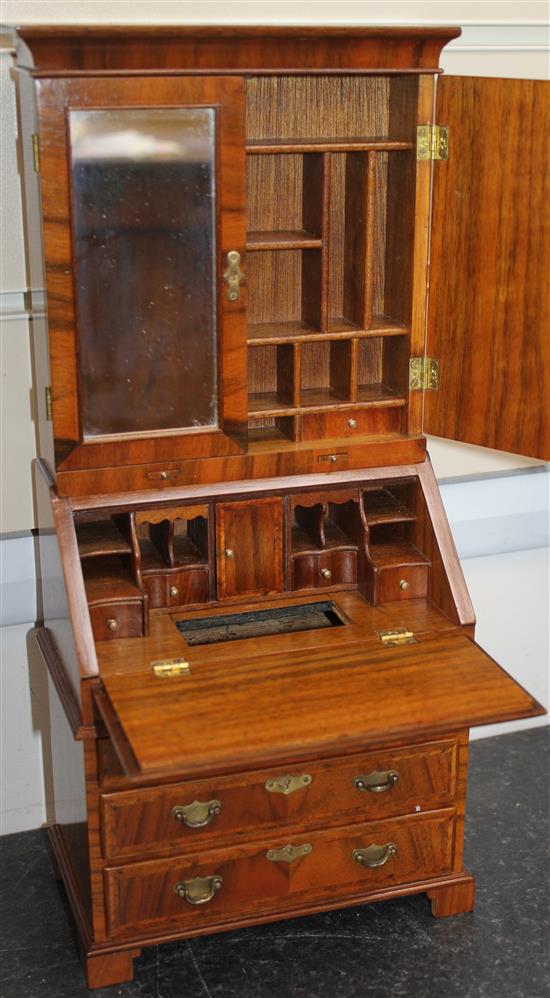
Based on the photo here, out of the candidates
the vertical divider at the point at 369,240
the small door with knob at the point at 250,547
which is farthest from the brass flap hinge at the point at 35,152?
the small door with knob at the point at 250,547

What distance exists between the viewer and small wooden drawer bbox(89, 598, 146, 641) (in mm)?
2637

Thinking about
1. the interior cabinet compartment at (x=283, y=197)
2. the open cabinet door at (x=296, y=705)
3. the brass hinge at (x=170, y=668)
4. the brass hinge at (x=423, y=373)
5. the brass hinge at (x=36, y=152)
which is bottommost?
the open cabinet door at (x=296, y=705)

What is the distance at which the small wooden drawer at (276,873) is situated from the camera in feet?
8.70

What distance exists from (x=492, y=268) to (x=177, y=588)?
966 mm

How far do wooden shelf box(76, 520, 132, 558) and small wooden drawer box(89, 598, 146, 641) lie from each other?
0.38 ft

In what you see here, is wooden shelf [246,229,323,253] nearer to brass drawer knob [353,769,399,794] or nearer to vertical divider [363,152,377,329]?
vertical divider [363,152,377,329]

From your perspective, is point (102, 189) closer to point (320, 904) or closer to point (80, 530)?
point (80, 530)

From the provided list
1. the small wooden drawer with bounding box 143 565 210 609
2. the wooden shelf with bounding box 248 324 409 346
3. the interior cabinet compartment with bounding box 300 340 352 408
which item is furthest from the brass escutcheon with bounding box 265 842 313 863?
the wooden shelf with bounding box 248 324 409 346

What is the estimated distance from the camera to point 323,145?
2555 millimetres

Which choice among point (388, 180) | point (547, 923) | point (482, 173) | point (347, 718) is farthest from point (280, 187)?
point (547, 923)

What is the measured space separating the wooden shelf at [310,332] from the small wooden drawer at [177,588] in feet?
1.71

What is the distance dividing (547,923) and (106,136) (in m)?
1.98

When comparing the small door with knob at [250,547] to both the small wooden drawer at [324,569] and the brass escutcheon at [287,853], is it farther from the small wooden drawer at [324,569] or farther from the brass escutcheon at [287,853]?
the brass escutcheon at [287,853]

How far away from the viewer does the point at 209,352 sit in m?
2.58
